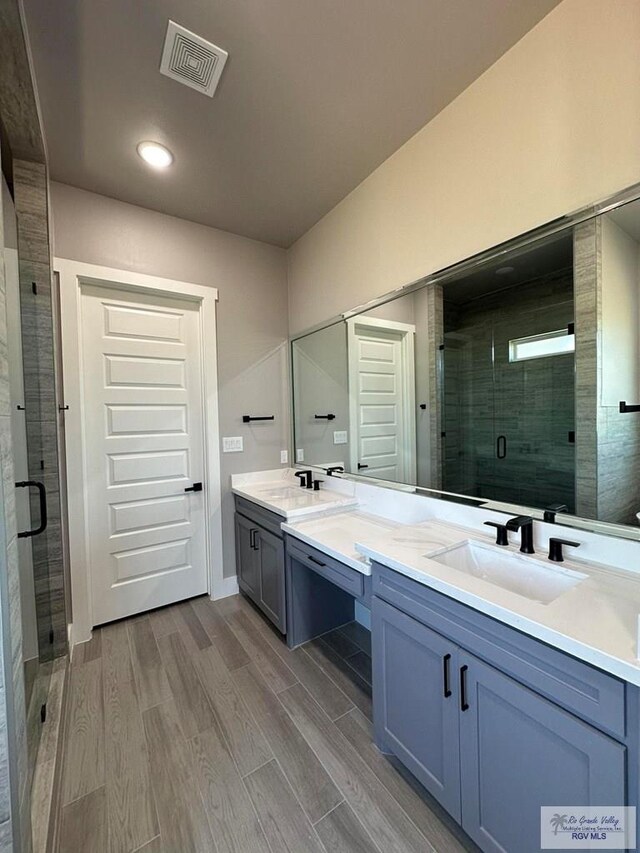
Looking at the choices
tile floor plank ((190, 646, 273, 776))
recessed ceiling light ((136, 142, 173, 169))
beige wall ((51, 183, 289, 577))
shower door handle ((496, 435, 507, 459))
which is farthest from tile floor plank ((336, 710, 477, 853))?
recessed ceiling light ((136, 142, 173, 169))

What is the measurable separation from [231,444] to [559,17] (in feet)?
8.90

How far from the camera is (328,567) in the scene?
5.52 feet

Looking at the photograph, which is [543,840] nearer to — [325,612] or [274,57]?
[325,612]

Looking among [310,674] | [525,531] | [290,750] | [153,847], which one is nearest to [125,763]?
[153,847]

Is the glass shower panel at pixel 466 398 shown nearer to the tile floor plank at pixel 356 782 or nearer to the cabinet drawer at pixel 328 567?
the cabinet drawer at pixel 328 567

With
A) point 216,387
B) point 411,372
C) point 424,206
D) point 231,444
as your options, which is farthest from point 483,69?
point 231,444

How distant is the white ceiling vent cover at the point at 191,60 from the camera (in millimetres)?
1327

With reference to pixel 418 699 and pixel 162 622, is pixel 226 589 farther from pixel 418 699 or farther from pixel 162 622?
pixel 418 699

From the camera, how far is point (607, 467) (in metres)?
1.23

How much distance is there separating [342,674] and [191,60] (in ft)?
9.68

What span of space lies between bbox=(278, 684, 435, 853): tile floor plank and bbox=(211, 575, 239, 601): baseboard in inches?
44.0

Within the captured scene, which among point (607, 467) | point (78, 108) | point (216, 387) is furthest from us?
point (216, 387)

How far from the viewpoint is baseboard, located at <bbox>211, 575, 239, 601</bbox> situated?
2.68 metres

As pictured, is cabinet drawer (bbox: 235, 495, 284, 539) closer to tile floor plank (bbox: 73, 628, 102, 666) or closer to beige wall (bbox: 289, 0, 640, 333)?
tile floor plank (bbox: 73, 628, 102, 666)
